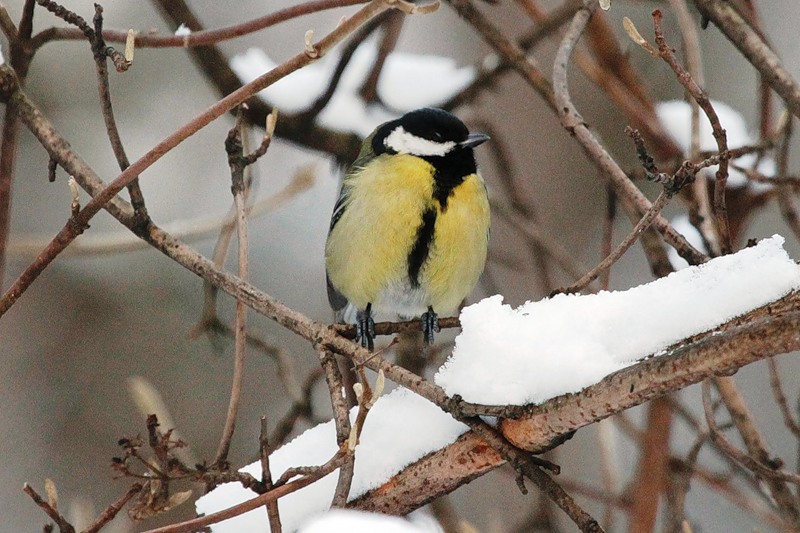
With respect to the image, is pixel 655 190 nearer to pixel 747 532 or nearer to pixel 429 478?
pixel 747 532

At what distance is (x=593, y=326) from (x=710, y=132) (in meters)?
1.66

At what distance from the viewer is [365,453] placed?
1377 millimetres

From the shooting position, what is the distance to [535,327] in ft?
4.26

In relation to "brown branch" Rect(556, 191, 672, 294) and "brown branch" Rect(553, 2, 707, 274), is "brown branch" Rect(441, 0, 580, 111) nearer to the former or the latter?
"brown branch" Rect(553, 2, 707, 274)

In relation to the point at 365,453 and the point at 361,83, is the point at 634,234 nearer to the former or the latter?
the point at 365,453

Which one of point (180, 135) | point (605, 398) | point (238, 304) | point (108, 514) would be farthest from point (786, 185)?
point (108, 514)

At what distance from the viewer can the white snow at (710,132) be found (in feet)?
8.11

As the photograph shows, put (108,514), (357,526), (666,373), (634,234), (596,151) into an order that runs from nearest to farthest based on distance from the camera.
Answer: (357,526) → (666,373) → (108,514) → (634,234) → (596,151)

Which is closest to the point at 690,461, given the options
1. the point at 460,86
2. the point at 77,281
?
the point at 460,86

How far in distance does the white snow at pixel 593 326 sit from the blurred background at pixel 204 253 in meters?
2.91

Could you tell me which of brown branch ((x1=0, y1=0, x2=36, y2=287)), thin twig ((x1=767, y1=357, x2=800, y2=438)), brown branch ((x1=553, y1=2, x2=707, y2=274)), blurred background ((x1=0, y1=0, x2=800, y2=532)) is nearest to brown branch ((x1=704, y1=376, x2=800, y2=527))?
thin twig ((x1=767, y1=357, x2=800, y2=438))

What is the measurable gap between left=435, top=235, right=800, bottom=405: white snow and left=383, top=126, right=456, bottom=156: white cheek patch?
129 cm

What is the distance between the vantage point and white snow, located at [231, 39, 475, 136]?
9.51 feet

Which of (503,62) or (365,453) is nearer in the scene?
(365,453)
